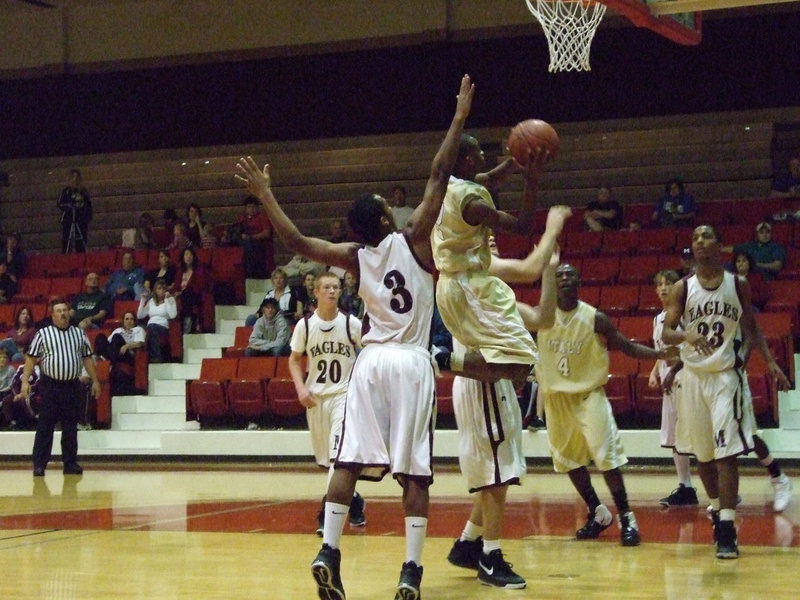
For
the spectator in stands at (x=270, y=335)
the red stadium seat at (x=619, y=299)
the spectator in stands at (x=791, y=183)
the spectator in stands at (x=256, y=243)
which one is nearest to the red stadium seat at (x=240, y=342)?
the spectator in stands at (x=270, y=335)

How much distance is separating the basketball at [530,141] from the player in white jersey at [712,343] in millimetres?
1545

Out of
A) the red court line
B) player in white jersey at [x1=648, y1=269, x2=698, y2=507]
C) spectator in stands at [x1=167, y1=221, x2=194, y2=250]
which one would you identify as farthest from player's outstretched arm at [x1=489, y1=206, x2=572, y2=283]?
spectator in stands at [x1=167, y1=221, x2=194, y2=250]

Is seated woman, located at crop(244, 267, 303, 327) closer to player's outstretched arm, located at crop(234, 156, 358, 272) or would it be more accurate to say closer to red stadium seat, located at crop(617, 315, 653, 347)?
red stadium seat, located at crop(617, 315, 653, 347)

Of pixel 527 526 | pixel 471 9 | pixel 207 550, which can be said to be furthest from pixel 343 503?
pixel 471 9

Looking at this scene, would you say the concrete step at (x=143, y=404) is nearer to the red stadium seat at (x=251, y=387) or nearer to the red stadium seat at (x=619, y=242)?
the red stadium seat at (x=251, y=387)

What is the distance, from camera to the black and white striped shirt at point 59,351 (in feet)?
39.8

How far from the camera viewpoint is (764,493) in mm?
9094

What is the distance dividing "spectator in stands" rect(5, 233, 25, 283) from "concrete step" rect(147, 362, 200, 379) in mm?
3963

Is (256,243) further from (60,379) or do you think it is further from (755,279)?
(755,279)

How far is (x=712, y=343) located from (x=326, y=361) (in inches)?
97.2

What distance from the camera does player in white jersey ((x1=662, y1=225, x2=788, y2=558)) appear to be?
20.6 ft

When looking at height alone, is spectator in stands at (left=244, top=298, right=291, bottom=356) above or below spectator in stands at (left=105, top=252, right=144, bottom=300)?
Answer: below

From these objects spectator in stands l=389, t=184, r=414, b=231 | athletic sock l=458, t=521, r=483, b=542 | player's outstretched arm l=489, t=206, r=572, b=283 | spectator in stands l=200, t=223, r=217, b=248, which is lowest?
athletic sock l=458, t=521, r=483, b=542

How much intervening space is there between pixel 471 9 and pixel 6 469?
9597mm
